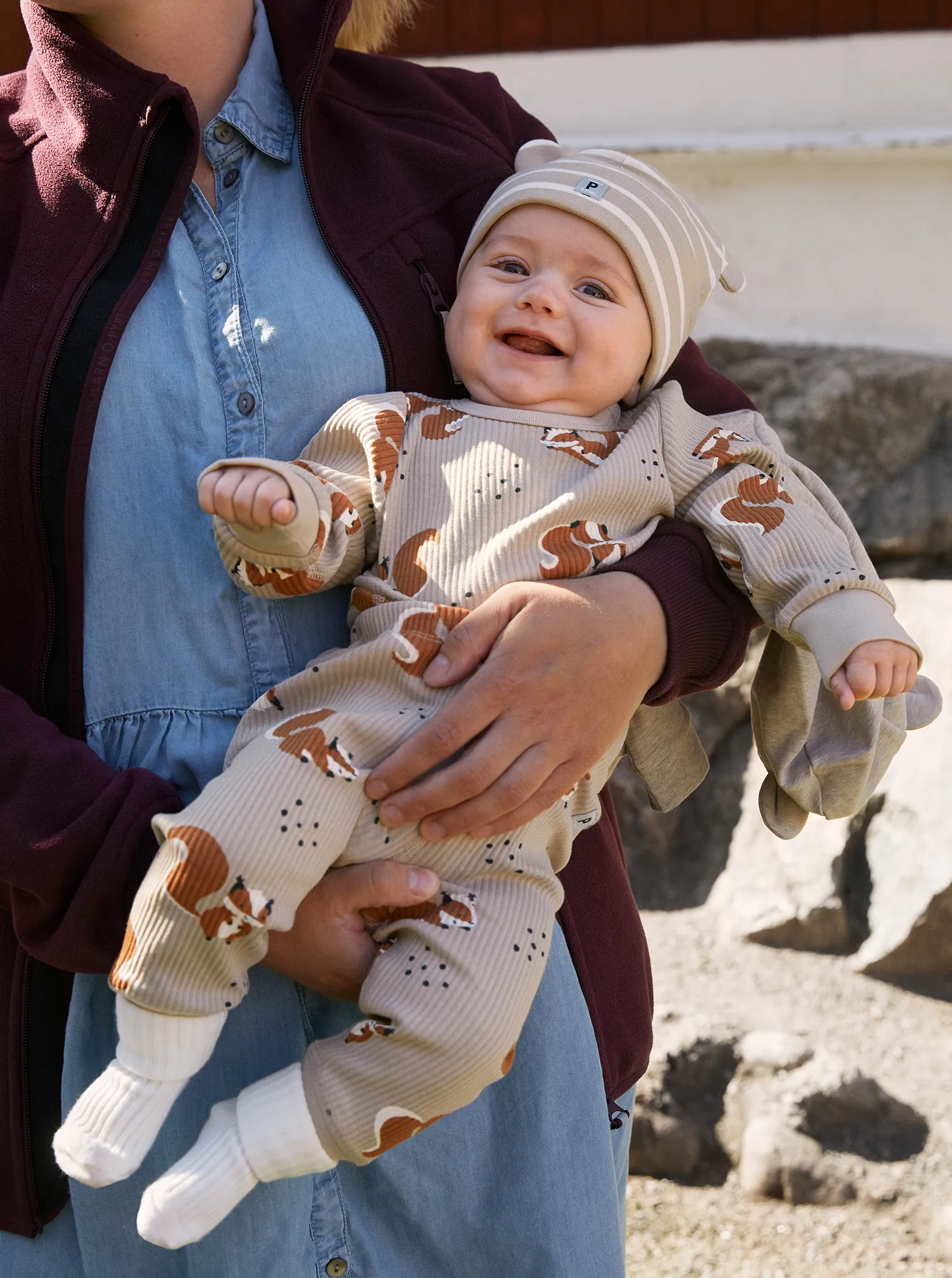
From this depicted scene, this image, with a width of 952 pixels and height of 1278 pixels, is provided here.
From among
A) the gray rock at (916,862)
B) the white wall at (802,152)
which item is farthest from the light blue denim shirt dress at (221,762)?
the white wall at (802,152)

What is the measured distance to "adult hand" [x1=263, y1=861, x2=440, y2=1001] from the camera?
132 centimetres

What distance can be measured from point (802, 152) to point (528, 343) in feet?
11.5

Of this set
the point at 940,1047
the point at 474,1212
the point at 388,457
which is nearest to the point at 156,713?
the point at 388,457

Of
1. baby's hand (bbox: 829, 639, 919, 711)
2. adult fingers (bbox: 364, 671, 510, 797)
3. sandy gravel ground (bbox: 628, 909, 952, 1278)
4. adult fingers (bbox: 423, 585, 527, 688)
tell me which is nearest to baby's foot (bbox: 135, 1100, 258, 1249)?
adult fingers (bbox: 364, 671, 510, 797)

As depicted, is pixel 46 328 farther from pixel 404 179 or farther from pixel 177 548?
pixel 404 179

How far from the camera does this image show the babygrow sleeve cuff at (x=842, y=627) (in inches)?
55.3

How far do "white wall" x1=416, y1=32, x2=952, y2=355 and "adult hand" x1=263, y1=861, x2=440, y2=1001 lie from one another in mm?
3930

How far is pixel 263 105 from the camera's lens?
1.58m

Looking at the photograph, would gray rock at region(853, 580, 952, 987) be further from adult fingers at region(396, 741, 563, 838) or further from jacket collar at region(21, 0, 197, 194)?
jacket collar at region(21, 0, 197, 194)

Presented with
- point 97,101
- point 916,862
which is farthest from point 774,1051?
point 97,101

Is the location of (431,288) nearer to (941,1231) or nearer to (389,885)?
(389,885)

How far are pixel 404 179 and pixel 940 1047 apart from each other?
2.65 meters

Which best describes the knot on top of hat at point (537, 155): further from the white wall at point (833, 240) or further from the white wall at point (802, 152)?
the white wall at point (833, 240)

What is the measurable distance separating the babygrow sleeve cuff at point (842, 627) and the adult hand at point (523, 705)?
16cm
